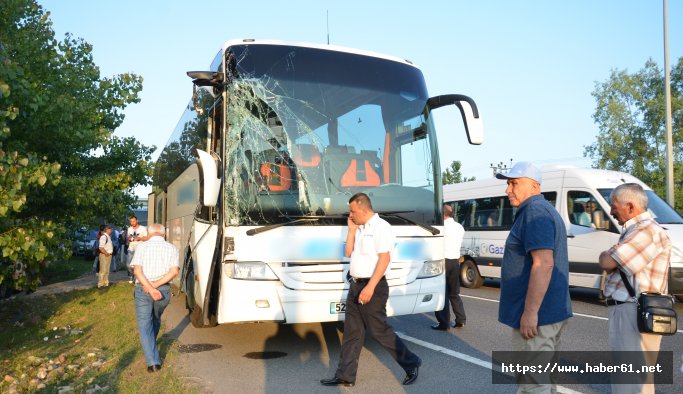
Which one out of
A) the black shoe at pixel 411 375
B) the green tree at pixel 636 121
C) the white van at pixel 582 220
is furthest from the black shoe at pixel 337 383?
the green tree at pixel 636 121

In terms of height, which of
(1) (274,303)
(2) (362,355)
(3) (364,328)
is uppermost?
(1) (274,303)

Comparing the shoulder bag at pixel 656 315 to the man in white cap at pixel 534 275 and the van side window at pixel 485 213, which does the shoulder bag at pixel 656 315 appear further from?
the van side window at pixel 485 213

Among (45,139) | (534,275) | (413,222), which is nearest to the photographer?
(534,275)

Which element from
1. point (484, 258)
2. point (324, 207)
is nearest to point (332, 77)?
point (324, 207)

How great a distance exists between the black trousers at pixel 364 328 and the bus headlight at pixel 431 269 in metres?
1.46

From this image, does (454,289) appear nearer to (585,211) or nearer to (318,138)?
(318,138)

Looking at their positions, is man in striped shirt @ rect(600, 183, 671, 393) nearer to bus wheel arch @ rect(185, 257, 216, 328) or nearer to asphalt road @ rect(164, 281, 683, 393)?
asphalt road @ rect(164, 281, 683, 393)

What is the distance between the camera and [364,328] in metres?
5.81

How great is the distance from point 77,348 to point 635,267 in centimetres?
841

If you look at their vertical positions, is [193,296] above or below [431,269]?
below

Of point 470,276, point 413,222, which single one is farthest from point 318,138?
point 470,276

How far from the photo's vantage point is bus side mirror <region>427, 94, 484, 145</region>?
24.2ft

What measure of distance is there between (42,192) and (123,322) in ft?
9.35

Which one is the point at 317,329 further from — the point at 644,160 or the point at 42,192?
the point at 644,160
